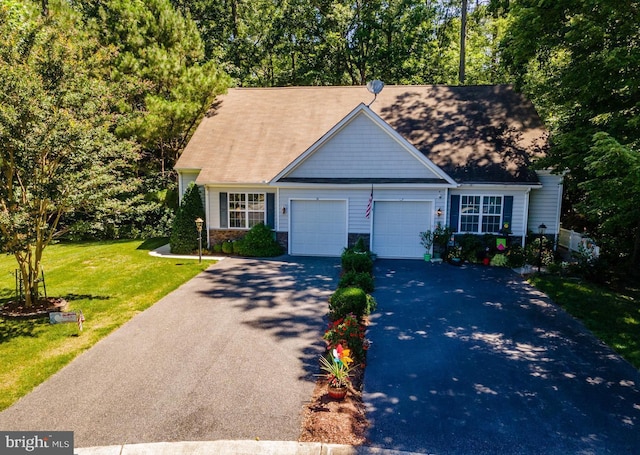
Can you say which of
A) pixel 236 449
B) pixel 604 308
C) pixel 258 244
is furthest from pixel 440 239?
pixel 236 449

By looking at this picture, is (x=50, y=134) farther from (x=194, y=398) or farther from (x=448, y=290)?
(x=448, y=290)

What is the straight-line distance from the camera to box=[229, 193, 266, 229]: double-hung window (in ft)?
54.2

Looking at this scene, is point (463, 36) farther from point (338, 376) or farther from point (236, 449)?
point (236, 449)

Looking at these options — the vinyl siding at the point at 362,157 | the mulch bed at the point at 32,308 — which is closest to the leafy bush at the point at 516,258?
the vinyl siding at the point at 362,157

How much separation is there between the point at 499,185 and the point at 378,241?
4.70 m

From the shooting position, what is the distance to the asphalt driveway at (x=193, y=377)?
5609 millimetres

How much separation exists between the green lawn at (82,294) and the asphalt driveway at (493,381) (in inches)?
217

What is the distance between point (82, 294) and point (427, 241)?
1111 centimetres

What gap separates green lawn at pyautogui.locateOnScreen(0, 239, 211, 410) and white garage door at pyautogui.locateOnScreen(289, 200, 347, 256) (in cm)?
367

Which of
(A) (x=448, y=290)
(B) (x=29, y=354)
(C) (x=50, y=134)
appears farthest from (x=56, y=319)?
(A) (x=448, y=290)

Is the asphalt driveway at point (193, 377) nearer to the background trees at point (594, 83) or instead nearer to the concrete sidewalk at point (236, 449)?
the concrete sidewalk at point (236, 449)

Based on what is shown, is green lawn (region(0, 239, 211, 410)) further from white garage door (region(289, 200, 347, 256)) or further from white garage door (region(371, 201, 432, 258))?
white garage door (region(371, 201, 432, 258))

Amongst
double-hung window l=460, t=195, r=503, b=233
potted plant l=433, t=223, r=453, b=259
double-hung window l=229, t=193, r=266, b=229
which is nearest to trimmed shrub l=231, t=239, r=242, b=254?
double-hung window l=229, t=193, r=266, b=229

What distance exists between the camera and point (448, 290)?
11641 mm
